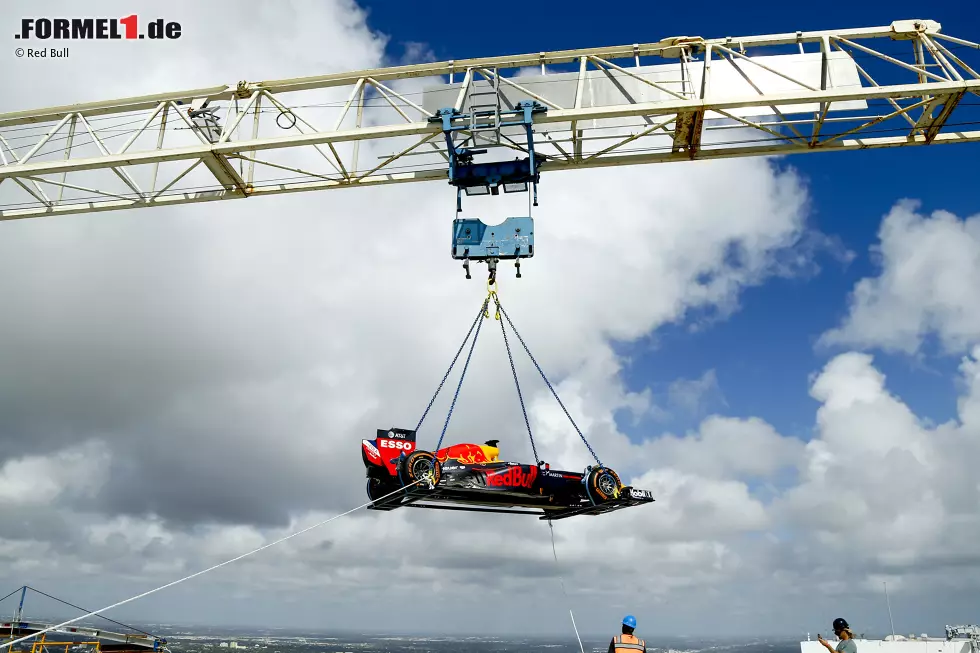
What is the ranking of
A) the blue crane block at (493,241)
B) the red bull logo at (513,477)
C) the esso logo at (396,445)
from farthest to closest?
the blue crane block at (493,241)
the esso logo at (396,445)
the red bull logo at (513,477)

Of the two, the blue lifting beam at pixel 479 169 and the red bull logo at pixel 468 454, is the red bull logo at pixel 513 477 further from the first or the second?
the blue lifting beam at pixel 479 169

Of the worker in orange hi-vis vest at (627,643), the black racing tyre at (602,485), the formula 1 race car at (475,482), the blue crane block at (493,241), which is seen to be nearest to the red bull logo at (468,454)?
the formula 1 race car at (475,482)

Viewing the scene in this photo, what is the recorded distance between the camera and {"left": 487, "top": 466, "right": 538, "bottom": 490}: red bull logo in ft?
50.9

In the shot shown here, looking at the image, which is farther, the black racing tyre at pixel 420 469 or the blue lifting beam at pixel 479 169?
the blue lifting beam at pixel 479 169

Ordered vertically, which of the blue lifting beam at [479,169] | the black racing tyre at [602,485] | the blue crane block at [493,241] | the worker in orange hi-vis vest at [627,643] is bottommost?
the worker in orange hi-vis vest at [627,643]

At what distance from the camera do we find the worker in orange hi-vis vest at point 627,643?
22.2ft

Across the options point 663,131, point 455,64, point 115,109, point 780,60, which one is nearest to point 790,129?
point 780,60

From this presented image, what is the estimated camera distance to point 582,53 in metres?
18.3

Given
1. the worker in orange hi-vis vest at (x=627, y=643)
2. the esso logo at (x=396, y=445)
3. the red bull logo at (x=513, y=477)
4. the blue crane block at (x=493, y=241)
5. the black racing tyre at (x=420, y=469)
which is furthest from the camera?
the blue crane block at (x=493, y=241)

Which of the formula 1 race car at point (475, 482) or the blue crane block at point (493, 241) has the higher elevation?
the blue crane block at point (493, 241)

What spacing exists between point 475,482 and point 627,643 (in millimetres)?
8567

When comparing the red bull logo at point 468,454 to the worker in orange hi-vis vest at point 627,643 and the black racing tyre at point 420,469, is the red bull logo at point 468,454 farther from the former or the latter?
the worker in orange hi-vis vest at point 627,643

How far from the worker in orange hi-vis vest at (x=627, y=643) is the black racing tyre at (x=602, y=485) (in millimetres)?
9038

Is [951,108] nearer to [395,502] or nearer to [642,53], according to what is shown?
[642,53]
